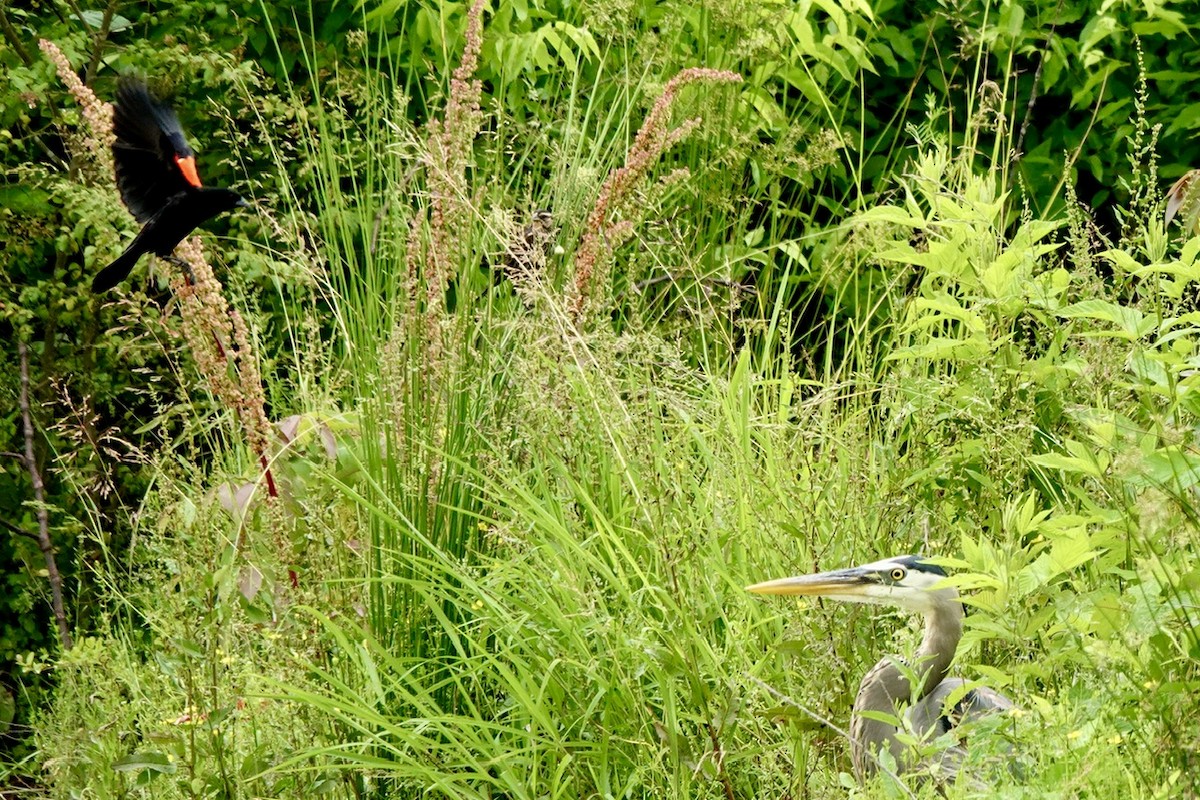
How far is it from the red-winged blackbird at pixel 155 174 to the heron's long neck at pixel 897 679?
5.29ft

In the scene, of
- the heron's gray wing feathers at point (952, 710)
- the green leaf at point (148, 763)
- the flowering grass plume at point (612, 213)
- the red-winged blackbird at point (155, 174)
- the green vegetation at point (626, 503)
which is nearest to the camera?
the green vegetation at point (626, 503)

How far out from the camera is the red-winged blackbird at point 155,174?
302 cm

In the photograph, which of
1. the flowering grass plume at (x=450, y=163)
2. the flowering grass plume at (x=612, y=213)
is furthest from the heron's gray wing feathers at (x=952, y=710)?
the flowering grass plume at (x=450, y=163)

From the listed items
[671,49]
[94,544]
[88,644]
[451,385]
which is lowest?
[94,544]

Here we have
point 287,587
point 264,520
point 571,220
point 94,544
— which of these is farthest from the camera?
point 94,544

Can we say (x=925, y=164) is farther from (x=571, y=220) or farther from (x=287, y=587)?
(x=287, y=587)

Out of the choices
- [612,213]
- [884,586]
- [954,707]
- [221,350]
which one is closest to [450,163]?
[612,213]

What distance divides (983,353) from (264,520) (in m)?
1.48

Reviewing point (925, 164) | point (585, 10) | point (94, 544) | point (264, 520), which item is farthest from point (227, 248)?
point (925, 164)

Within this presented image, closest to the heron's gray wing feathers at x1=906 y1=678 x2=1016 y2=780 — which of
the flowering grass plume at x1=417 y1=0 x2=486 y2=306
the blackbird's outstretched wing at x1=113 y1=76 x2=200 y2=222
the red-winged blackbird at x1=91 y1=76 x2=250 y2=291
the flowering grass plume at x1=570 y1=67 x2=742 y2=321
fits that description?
the flowering grass plume at x1=570 y1=67 x2=742 y2=321

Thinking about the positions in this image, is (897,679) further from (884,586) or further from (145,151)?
(145,151)

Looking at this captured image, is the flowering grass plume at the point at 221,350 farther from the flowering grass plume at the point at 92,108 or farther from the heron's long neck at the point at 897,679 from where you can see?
the heron's long neck at the point at 897,679

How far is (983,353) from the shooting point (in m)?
2.69

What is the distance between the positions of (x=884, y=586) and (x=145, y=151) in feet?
6.08
